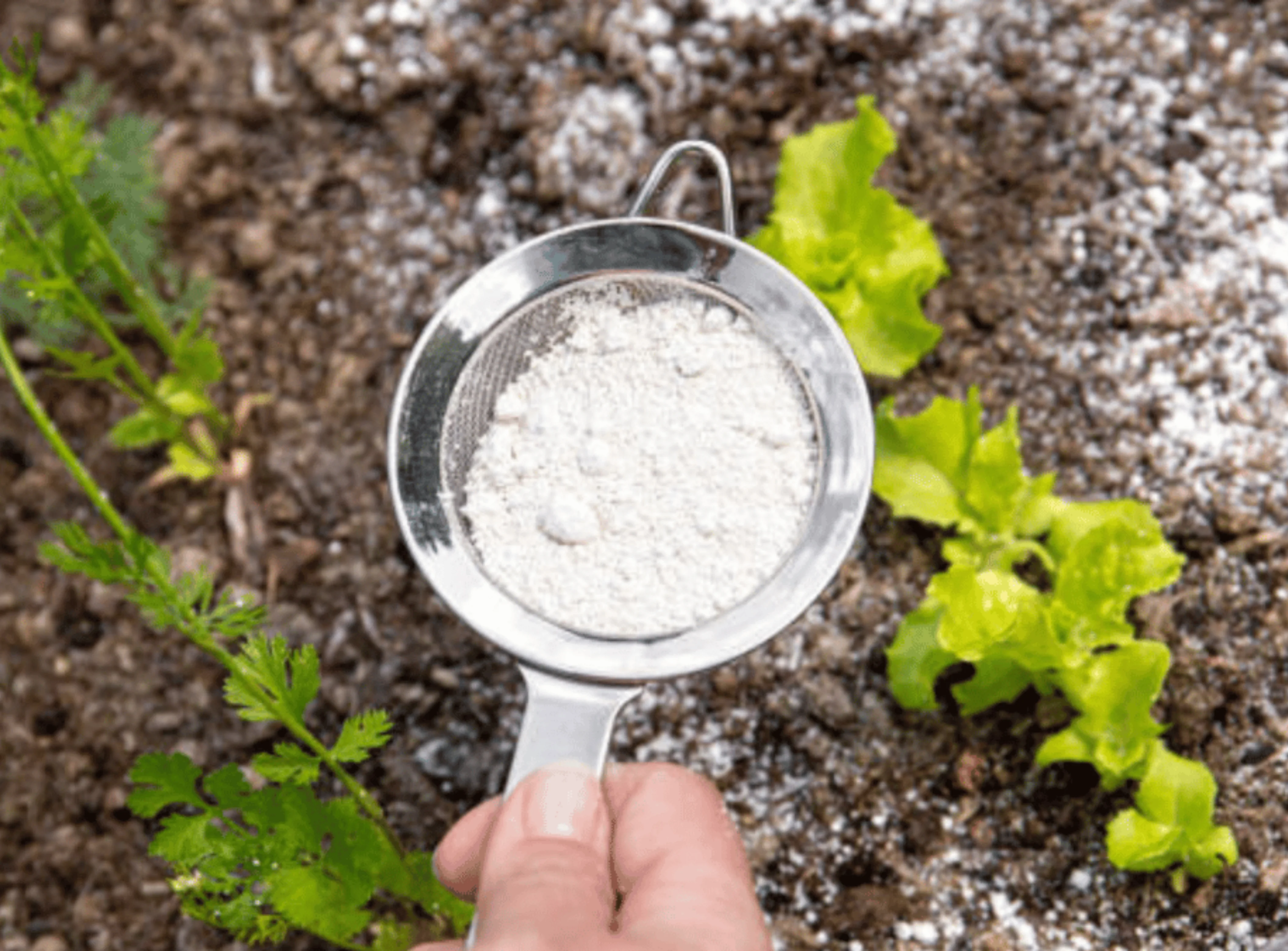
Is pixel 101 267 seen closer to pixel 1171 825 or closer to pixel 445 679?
pixel 445 679

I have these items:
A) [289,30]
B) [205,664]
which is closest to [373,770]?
[205,664]

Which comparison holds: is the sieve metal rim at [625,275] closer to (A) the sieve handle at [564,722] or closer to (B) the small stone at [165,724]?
(A) the sieve handle at [564,722]

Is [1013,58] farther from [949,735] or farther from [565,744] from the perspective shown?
[565,744]

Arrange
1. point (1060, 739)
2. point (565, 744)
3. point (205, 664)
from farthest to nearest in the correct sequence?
point (205, 664)
point (1060, 739)
point (565, 744)

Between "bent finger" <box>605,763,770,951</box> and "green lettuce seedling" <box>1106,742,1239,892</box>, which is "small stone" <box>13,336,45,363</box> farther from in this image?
"green lettuce seedling" <box>1106,742,1239,892</box>

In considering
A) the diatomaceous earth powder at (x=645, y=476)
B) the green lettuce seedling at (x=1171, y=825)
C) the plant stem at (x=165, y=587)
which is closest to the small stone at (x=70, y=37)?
the plant stem at (x=165, y=587)

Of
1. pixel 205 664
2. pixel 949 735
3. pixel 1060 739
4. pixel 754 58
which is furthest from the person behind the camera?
pixel 754 58

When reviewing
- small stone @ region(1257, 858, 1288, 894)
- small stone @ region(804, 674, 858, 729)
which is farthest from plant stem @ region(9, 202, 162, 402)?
small stone @ region(1257, 858, 1288, 894)
